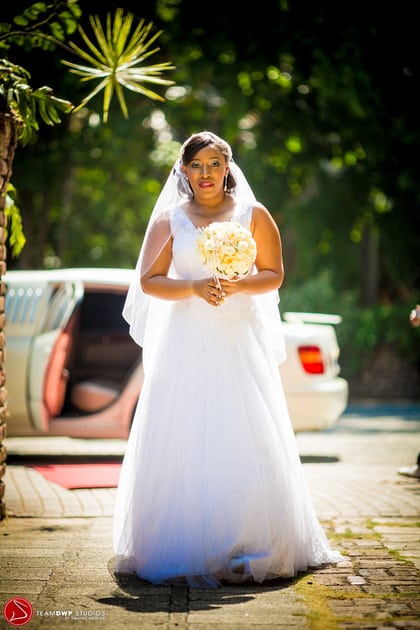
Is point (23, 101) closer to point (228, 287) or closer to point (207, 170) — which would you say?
point (207, 170)

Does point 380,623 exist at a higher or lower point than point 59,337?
lower

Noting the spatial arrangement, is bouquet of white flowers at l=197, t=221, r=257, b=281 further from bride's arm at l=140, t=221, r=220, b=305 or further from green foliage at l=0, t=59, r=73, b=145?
green foliage at l=0, t=59, r=73, b=145

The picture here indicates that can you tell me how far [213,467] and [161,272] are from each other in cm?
107

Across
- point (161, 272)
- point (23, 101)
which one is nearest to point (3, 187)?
point (23, 101)

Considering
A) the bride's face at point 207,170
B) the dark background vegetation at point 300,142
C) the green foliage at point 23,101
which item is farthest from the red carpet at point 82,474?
the bride's face at point 207,170

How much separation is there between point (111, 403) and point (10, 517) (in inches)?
107

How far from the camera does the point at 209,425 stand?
477 cm

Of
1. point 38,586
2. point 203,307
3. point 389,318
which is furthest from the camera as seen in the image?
point 389,318

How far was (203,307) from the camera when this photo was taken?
16.3 feet

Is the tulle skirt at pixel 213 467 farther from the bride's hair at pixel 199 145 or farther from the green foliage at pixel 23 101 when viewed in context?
the green foliage at pixel 23 101

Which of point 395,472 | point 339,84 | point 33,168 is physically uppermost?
point 339,84

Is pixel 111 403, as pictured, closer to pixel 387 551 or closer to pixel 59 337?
Result: pixel 59 337

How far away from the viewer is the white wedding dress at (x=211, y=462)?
4.61 meters

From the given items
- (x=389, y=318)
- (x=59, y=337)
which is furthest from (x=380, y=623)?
(x=389, y=318)
